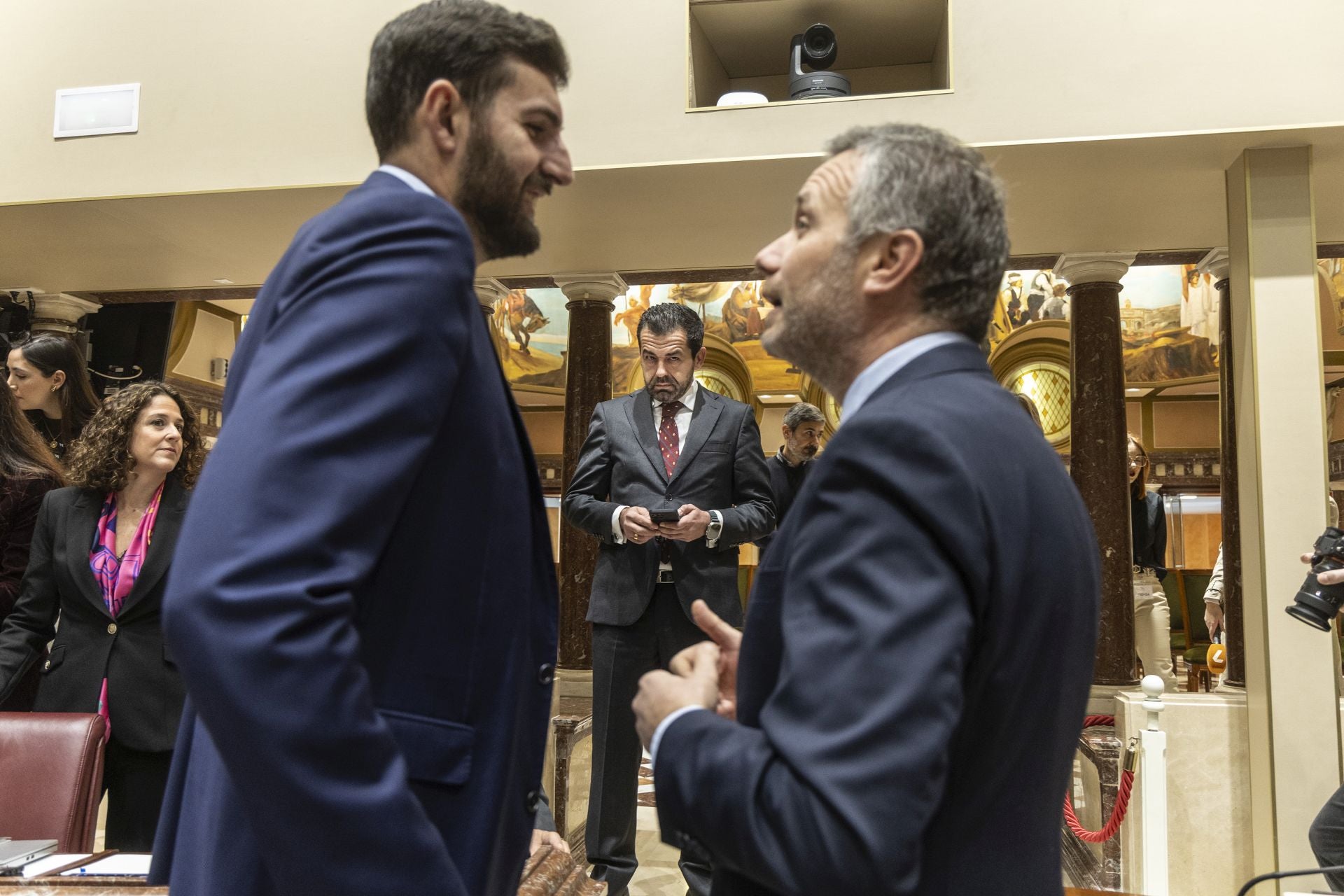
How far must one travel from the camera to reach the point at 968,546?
1.04m

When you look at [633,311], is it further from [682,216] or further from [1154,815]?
[1154,815]

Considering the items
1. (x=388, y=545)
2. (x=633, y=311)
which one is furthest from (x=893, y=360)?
(x=633, y=311)

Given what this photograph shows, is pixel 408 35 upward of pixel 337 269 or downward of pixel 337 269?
upward

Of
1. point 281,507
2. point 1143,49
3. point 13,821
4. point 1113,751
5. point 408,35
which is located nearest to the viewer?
point 281,507

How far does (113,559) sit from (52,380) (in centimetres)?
139

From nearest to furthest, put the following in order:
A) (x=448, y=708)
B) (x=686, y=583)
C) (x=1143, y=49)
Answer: (x=448, y=708) < (x=686, y=583) < (x=1143, y=49)

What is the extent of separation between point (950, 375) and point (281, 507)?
71 cm

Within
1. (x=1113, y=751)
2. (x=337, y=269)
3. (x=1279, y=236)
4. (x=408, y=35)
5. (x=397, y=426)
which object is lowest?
(x=1113, y=751)

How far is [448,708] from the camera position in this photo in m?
1.14

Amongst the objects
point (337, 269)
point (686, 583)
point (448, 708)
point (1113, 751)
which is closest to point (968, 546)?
point (448, 708)

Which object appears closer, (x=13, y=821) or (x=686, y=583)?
(x=13, y=821)

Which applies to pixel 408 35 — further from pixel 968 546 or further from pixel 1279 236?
pixel 1279 236

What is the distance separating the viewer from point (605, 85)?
16.5 feet

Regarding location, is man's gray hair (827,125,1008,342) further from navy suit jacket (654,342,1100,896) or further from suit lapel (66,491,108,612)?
suit lapel (66,491,108,612)
